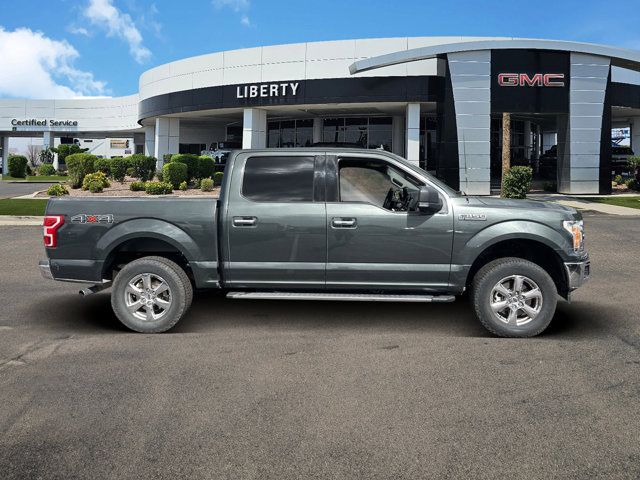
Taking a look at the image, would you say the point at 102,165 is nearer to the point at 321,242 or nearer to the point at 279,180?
the point at 279,180

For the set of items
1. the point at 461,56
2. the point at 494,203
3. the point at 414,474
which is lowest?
the point at 414,474

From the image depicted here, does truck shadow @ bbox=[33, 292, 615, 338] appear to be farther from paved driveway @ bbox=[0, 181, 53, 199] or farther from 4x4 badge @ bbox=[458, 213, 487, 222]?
paved driveway @ bbox=[0, 181, 53, 199]

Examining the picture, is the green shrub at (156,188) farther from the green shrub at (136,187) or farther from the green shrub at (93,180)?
the green shrub at (93,180)

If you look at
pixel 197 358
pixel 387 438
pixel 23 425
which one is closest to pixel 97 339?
pixel 197 358

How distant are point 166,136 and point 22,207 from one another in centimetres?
2513

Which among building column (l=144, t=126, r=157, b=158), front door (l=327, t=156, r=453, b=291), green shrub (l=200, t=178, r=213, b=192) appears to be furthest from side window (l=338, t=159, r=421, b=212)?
building column (l=144, t=126, r=157, b=158)

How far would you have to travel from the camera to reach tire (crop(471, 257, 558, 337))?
19.2 feet

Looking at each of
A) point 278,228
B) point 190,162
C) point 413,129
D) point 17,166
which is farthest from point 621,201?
point 17,166

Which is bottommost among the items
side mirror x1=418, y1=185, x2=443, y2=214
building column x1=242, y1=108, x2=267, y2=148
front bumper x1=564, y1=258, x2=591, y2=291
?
front bumper x1=564, y1=258, x2=591, y2=291

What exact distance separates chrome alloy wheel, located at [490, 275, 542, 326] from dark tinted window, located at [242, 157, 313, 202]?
219cm

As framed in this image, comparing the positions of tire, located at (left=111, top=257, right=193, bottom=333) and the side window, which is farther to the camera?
the side window

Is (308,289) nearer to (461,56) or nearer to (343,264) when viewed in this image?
(343,264)

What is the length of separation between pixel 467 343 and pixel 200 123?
51.2 m

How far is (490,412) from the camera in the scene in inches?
157
